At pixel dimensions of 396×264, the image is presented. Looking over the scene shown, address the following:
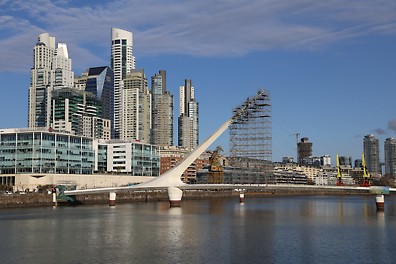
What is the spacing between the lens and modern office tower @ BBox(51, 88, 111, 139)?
17838cm

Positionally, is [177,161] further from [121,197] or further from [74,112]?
[121,197]

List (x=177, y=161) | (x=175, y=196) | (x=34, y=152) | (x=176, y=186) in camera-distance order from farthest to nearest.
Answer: (x=177, y=161) → (x=34, y=152) → (x=175, y=196) → (x=176, y=186)

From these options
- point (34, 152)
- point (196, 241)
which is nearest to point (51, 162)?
point (34, 152)

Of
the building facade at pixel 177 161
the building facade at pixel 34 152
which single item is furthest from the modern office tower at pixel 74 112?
the building facade at pixel 34 152

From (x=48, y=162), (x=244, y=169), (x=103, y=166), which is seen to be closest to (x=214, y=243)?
(x=48, y=162)

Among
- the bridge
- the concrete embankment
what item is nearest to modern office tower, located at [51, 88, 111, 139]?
the concrete embankment

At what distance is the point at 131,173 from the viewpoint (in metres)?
113

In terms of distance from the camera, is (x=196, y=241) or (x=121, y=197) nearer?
(x=196, y=241)

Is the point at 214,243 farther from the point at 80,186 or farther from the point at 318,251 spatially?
the point at 80,186

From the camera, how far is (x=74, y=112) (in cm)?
17938

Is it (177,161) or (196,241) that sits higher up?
(177,161)

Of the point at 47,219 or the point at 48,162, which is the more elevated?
the point at 48,162

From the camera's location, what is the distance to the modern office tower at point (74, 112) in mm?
178375

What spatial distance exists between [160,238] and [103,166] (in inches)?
3294
